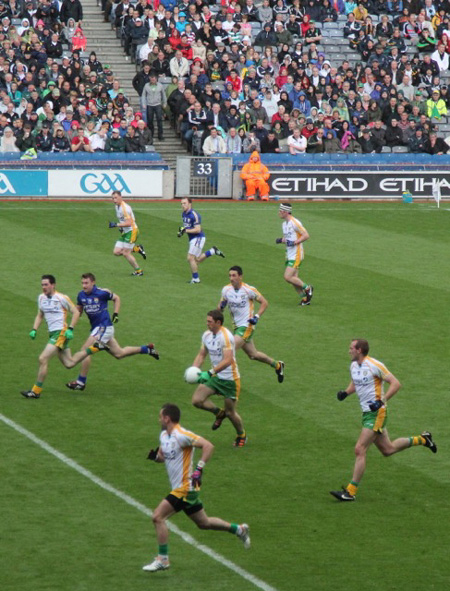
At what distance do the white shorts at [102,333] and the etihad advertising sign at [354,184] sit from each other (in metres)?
23.1

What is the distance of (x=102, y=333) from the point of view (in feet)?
61.3

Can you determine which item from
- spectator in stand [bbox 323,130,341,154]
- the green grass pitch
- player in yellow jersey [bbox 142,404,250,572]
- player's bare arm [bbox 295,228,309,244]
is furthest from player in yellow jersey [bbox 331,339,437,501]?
spectator in stand [bbox 323,130,341,154]

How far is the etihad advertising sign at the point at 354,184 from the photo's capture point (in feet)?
135

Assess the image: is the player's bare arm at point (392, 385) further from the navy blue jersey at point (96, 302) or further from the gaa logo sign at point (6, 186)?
the gaa logo sign at point (6, 186)

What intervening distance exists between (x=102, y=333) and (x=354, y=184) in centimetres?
2441

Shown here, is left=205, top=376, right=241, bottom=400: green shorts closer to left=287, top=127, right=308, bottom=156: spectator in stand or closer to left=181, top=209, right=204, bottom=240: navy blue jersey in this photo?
left=181, top=209, right=204, bottom=240: navy blue jersey

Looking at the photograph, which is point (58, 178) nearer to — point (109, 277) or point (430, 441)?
point (109, 277)

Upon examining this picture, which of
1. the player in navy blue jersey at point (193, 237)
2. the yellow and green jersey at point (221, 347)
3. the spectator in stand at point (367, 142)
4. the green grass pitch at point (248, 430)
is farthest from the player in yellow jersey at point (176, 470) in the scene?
the spectator in stand at point (367, 142)

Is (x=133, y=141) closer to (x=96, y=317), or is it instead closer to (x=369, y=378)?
(x=96, y=317)

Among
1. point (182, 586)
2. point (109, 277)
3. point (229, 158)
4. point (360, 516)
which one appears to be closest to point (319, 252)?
point (109, 277)

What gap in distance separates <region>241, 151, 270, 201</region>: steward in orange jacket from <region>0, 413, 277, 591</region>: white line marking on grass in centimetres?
2425

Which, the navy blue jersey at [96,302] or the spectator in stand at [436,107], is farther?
the spectator in stand at [436,107]

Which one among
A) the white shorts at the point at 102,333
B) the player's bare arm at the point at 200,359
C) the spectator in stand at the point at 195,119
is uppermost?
the spectator in stand at the point at 195,119

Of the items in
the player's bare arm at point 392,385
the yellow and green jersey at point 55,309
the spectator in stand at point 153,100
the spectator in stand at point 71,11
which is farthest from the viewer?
the spectator in stand at point 71,11
